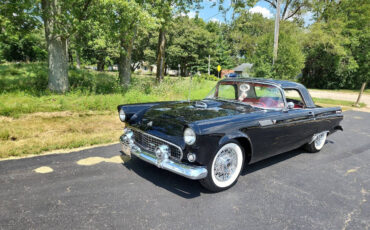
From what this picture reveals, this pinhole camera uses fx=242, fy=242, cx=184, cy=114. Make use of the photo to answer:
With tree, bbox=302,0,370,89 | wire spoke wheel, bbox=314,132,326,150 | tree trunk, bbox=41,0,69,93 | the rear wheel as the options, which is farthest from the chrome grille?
tree, bbox=302,0,370,89

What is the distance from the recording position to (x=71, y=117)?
21.5 feet

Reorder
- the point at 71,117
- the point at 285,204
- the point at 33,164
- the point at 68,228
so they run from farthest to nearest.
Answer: the point at 71,117 < the point at 33,164 < the point at 285,204 < the point at 68,228

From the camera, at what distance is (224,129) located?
9.90 feet

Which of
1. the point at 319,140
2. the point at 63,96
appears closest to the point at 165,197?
the point at 319,140

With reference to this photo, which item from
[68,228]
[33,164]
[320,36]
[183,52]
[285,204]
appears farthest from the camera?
[183,52]

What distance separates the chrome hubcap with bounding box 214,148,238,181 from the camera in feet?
10.3

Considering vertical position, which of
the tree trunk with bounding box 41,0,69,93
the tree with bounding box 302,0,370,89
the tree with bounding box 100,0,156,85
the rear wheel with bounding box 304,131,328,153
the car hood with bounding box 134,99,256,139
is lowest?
Result: the rear wheel with bounding box 304,131,328,153

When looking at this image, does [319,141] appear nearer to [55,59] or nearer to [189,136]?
[189,136]

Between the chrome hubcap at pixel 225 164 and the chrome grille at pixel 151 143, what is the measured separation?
1.73ft

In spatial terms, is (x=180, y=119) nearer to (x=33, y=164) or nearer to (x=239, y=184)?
(x=239, y=184)

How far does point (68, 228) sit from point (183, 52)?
3928 centimetres

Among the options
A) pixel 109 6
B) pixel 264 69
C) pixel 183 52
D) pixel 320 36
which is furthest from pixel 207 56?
pixel 109 6

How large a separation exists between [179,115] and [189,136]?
0.63 m

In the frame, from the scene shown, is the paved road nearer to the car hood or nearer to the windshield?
the car hood
